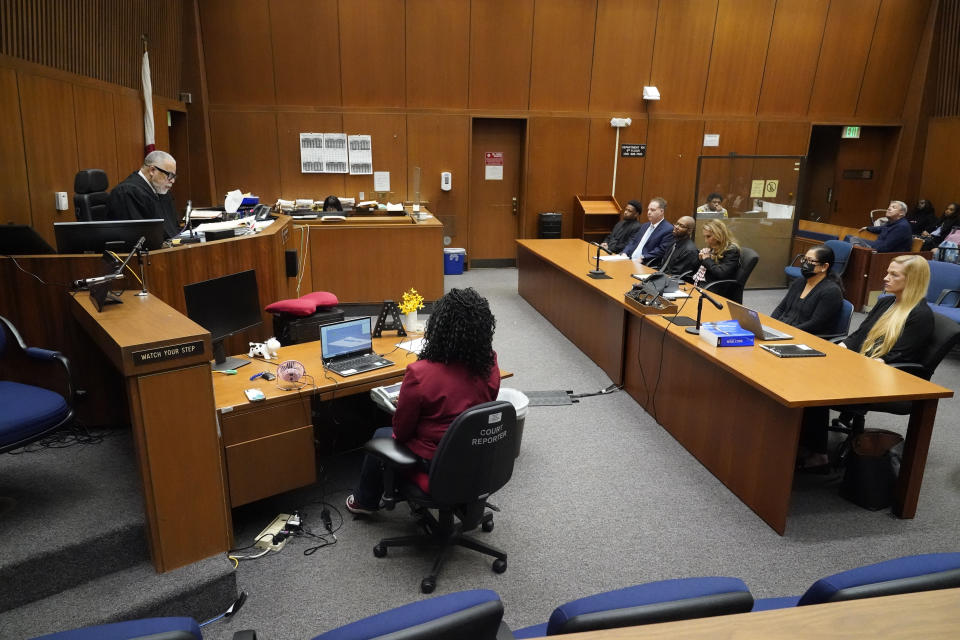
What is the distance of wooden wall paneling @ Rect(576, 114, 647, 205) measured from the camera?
9.71 meters

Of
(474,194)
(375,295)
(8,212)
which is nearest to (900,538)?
(375,295)

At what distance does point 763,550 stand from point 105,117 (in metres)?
6.44

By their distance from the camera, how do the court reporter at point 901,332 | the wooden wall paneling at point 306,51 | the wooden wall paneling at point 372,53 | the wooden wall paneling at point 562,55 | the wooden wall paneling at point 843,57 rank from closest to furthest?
the court reporter at point 901,332, the wooden wall paneling at point 306,51, the wooden wall paneling at point 372,53, the wooden wall paneling at point 562,55, the wooden wall paneling at point 843,57

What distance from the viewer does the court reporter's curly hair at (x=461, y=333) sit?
8.56 feet

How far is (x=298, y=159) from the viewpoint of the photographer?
895 centimetres

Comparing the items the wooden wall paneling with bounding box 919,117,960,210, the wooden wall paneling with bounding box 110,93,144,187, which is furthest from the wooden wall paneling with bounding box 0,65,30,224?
the wooden wall paneling with bounding box 919,117,960,210

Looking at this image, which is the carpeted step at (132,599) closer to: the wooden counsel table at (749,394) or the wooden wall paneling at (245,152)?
the wooden counsel table at (749,394)

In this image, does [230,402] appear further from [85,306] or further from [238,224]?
[238,224]

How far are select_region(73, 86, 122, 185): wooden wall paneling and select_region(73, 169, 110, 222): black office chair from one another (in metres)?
0.76

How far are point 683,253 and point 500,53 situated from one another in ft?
15.4

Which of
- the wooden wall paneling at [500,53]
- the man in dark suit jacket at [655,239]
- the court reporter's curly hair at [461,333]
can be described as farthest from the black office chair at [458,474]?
the wooden wall paneling at [500,53]

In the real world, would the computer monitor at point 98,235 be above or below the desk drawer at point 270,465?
above

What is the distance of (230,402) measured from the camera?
9.45ft

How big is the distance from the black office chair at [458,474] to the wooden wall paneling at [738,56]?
8890 millimetres
